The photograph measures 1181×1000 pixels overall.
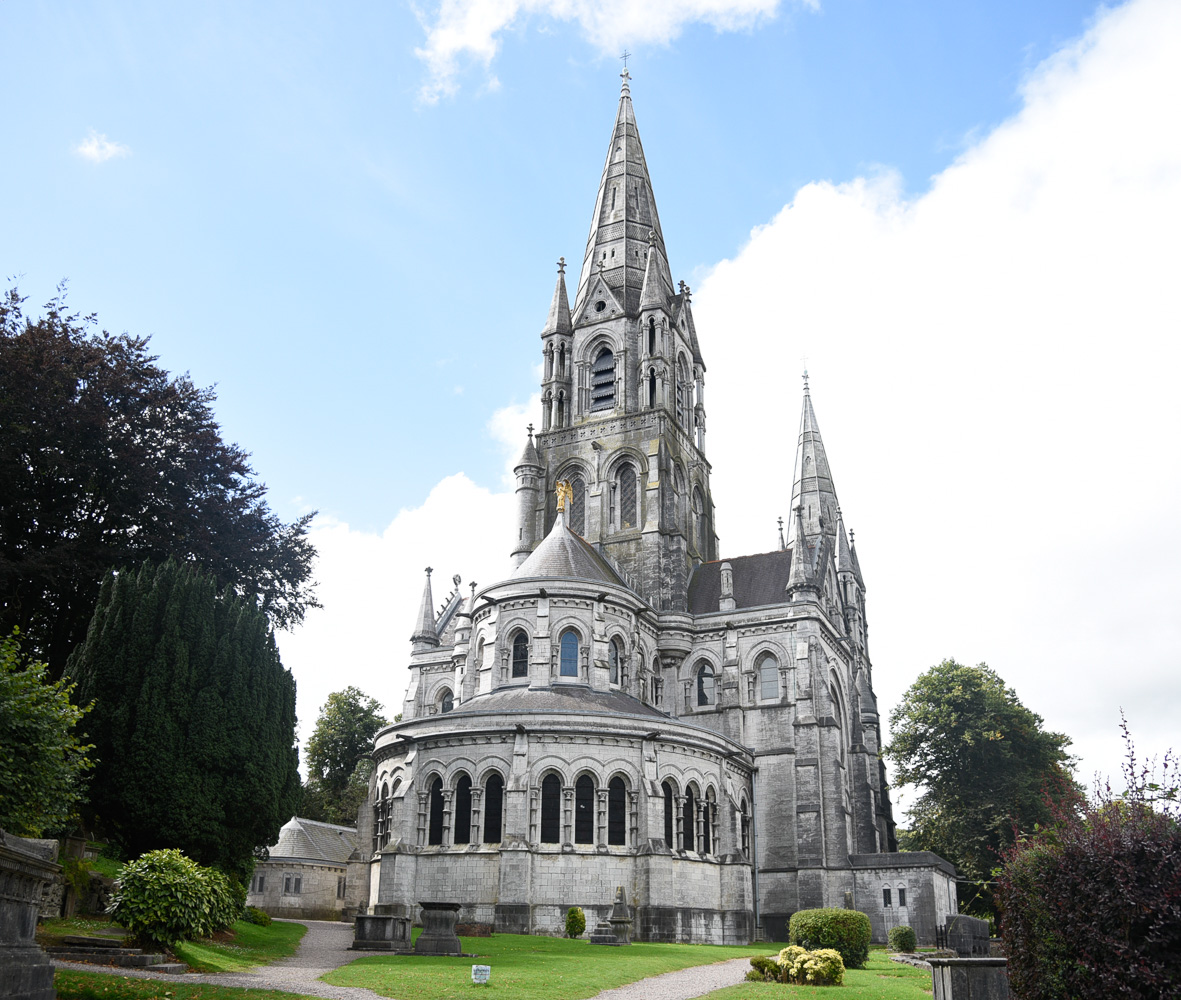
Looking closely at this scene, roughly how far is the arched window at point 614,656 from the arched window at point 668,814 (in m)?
7.18

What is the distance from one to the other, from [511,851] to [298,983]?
13842 mm

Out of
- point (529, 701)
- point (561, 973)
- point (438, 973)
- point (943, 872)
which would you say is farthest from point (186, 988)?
point (943, 872)

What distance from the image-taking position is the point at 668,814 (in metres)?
33.0

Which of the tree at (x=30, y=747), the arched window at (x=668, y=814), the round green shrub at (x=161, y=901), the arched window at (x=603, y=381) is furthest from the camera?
the arched window at (x=603, y=381)

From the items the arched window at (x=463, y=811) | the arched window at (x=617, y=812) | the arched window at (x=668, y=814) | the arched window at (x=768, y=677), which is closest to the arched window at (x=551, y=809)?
the arched window at (x=617, y=812)

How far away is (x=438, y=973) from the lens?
18281 mm

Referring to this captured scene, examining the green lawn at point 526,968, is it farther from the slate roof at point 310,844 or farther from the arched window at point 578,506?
the arched window at point 578,506

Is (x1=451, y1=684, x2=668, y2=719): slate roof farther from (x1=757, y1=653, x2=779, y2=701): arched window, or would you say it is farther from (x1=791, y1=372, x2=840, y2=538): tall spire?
(x1=791, y1=372, x2=840, y2=538): tall spire

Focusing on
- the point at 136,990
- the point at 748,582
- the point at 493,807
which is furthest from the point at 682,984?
the point at 748,582

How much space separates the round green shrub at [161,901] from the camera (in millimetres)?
17609

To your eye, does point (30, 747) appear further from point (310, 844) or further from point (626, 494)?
point (626, 494)

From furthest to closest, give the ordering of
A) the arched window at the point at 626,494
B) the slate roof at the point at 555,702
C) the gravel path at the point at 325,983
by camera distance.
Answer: the arched window at the point at 626,494 < the slate roof at the point at 555,702 < the gravel path at the point at 325,983

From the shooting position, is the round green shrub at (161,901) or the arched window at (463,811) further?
the arched window at (463,811)

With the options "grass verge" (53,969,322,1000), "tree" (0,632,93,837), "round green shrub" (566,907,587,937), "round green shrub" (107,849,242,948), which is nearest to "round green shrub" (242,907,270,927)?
"round green shrub" (566,907,587,937)
